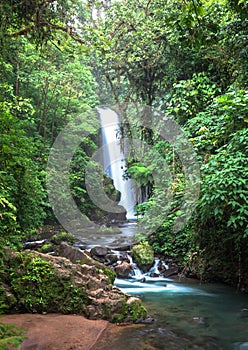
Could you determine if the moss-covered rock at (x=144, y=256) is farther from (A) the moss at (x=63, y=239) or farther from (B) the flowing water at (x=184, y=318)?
(A) the moss at (x=63, y=239)

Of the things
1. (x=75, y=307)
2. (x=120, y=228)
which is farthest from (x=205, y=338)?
(x=120, y=228)

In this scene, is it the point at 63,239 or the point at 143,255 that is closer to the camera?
the point at 143,255

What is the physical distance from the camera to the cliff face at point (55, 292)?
13.0 ft

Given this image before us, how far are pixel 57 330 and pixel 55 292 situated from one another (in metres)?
0.70

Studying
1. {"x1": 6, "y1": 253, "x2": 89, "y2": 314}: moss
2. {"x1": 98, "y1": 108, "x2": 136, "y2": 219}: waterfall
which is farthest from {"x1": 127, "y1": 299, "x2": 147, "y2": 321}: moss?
{"x1": 98, "y1": 108, "x2": 136, "y2": 219}: waterfall

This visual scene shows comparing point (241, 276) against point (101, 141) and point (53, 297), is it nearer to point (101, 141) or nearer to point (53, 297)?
point (53, 297)

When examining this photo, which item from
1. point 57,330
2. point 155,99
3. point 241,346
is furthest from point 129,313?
point 155,99

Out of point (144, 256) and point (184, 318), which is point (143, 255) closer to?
point (144, 256)

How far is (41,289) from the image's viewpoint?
4.08 meters

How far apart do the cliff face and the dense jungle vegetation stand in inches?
14.2

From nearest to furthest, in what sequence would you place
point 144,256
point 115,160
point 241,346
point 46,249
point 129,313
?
point 241,346 < point 129,313 < point 144,256 < point 46,249 < point 115,160

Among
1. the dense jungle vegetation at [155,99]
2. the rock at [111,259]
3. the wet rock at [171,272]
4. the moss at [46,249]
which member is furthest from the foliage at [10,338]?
the moss at [46,249]

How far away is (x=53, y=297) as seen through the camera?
161 inches

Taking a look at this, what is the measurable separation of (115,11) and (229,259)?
10.1 meters
